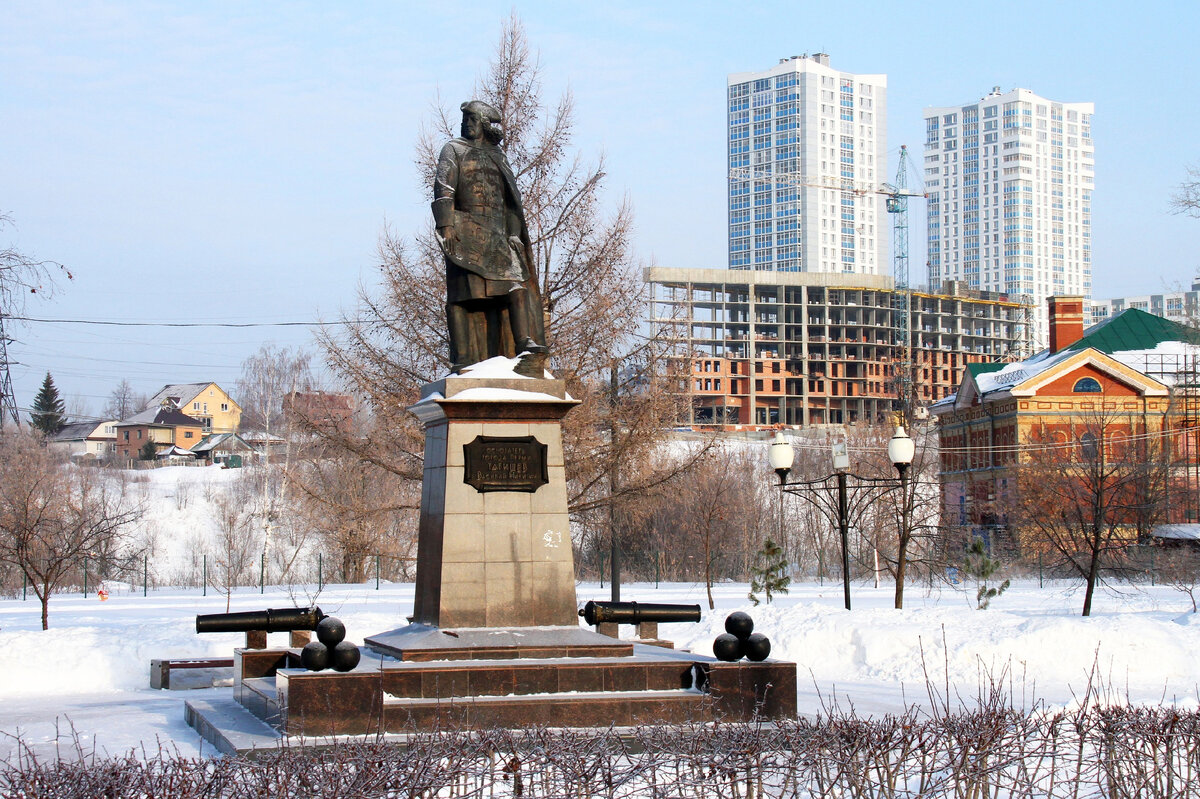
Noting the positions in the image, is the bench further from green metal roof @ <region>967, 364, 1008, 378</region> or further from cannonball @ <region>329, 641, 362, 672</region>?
green metal roof @ <region>967, 364, 1008, 378</region>

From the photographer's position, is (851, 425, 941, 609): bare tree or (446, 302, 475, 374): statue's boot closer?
(446, 302, 475, 374): statue's boot

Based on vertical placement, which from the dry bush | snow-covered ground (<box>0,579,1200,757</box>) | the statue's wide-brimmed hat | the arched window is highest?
the statue's wide-brimmed hat

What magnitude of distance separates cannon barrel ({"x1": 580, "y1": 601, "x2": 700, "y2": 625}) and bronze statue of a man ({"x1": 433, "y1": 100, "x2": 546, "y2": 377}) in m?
2.35

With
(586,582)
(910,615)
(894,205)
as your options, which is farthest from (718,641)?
(894,205)

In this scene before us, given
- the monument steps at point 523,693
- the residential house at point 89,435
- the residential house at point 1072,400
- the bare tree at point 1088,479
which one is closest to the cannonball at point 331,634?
the monument steps at point 523,693

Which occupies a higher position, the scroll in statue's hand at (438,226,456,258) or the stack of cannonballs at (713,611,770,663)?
the scroll in statue's hand at (438,226,456,258)

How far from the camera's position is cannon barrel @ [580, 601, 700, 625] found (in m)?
11.3

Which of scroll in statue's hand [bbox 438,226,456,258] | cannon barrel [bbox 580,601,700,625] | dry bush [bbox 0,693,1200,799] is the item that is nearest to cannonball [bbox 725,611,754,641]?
cannon barrel [bbox 580,601,700,625]

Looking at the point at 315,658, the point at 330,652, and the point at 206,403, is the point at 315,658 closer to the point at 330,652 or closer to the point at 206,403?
the point at 330,652

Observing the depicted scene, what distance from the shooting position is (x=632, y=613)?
38.3 feet

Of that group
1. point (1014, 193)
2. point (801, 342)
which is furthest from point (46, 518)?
point (1014, 193)

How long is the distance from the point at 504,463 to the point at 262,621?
264cm

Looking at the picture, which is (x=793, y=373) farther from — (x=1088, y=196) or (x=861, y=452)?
(x=1088, y=196)

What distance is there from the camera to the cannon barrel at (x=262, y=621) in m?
10.9
